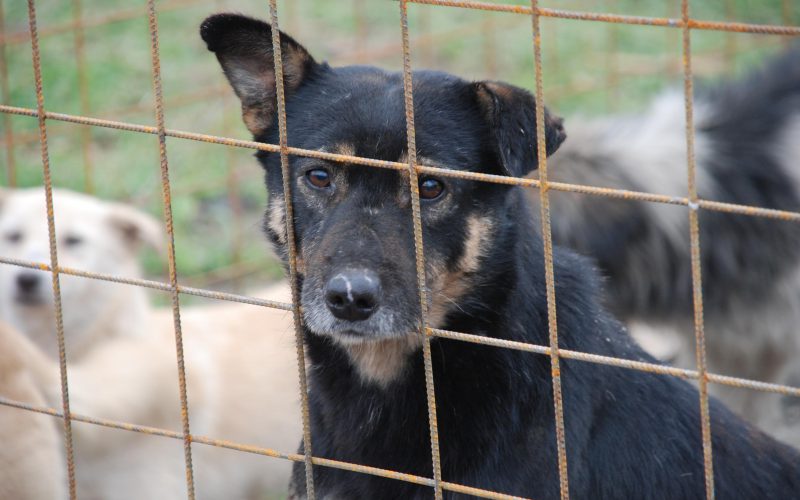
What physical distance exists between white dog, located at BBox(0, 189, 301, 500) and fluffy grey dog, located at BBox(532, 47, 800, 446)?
5.37 ft

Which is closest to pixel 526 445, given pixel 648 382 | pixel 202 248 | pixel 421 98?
pixel 648 382

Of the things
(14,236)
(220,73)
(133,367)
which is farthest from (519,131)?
(220,73)

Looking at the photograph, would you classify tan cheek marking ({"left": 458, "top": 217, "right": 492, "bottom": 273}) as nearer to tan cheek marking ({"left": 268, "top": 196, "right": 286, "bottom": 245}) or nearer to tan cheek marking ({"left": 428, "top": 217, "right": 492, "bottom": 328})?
tan cheek marking ({"left": 428, "top": 217, "right": 492, "bottom": 328})

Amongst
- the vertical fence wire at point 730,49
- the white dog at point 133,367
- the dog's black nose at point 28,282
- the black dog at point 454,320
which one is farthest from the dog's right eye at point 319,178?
the vertical fence wire at point 730,49

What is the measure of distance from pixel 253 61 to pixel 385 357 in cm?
94

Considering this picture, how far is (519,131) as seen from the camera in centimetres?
268

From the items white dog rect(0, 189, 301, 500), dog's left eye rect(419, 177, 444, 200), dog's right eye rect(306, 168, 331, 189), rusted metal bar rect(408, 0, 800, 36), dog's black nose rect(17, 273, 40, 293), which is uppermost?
rusted metal bar rect(408, 0, 800, 36)

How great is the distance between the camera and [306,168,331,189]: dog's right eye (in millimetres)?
2910

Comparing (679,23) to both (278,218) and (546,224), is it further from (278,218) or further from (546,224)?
(278,218)

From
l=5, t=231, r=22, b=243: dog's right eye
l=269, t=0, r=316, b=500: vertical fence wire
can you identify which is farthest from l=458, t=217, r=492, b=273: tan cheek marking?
l=5, t=231, r=22, b=243: dog's right eye

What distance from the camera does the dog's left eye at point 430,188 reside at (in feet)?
9.37

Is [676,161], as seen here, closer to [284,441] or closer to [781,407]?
[781,407]

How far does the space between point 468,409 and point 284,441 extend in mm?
2342

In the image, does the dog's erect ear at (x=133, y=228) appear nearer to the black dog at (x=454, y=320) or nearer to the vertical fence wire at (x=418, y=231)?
the black dog at (x=454, y=320)
